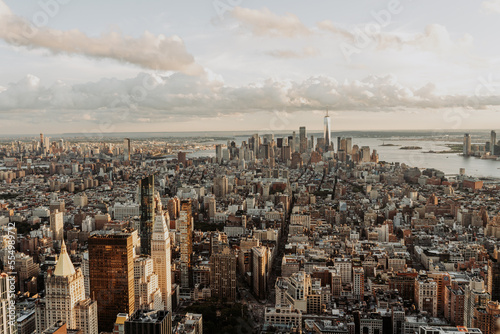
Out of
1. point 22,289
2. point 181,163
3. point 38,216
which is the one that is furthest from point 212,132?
point 22,289

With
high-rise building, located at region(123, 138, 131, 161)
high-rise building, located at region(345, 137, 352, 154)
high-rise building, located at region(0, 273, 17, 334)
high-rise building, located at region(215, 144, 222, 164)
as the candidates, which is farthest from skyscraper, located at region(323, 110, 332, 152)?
high-rise building, located at region(0, 273, 17, 334)

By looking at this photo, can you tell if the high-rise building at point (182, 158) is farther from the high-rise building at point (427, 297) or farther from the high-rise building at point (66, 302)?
the high-rise building at point (66, 302)

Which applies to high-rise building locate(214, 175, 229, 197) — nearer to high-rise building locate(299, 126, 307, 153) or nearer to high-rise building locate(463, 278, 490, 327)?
high-rise building locate(299, 126, 307, 153)

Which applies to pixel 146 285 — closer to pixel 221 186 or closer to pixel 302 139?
pixel 221 186

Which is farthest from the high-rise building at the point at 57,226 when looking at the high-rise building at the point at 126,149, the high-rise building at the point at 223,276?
the high-rise building at the point at 223,276

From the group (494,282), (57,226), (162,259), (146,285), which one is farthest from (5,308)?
(57,226)

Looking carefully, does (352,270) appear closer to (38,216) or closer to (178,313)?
(178,313)

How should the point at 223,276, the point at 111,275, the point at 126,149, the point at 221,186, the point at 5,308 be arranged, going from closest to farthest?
the point at 5,308 → the point at 111,275 → the point at 223,276 → the point at 126,149 → the point at 221,186

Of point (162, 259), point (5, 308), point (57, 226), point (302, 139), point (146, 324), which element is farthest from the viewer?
point (302, 139)
